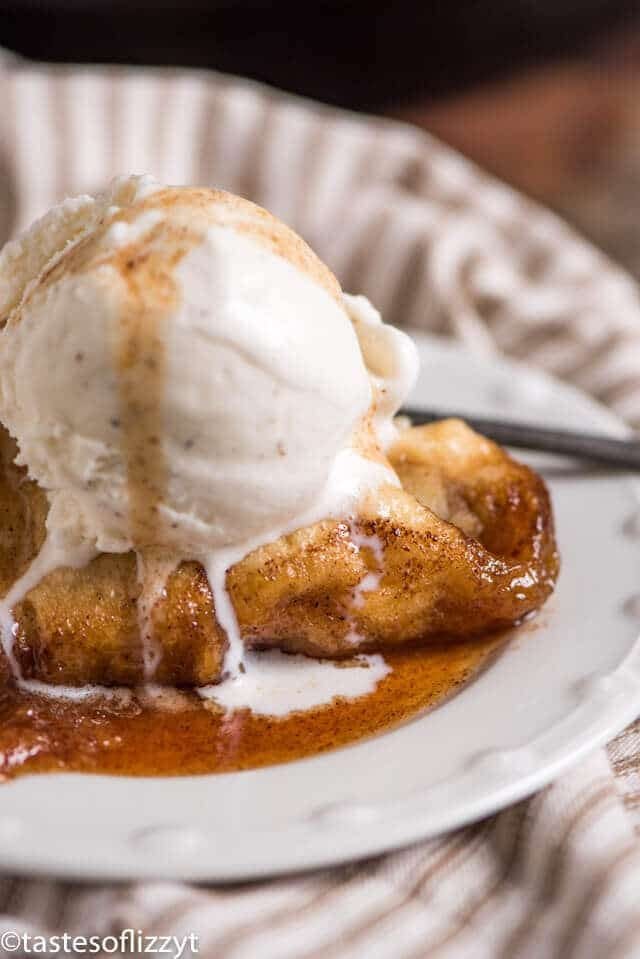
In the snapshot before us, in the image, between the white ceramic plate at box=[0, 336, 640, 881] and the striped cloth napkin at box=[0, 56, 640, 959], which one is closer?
the white ceramic plate at box=[0, 336, 640, 881]

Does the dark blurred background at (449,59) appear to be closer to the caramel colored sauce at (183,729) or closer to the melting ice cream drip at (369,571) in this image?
the melting ice cream drip at (369,571)

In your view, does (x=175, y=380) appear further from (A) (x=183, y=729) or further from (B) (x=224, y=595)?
(A) (x=183, y=729)

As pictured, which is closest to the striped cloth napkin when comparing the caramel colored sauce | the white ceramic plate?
the white ceramic plate

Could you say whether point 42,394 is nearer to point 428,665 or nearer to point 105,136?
point 428,665

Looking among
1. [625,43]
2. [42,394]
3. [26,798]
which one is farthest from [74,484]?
[625,43]

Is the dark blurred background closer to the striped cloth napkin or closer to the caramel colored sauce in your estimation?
the striped cloth napkin
